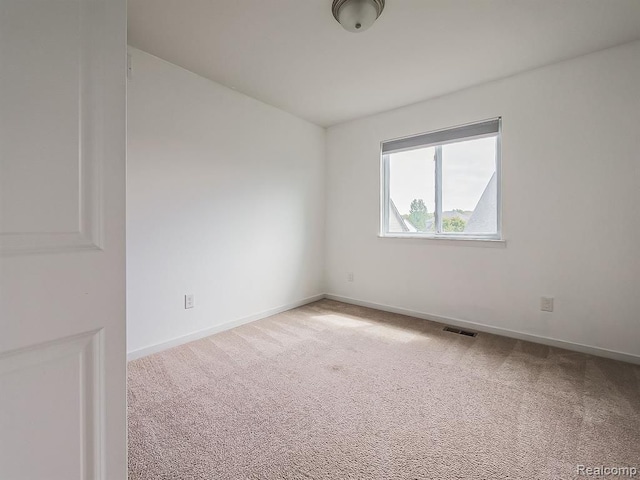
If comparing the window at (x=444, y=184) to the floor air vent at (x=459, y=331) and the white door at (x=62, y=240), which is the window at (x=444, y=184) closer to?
the floor air vent at (x=459, y=331)

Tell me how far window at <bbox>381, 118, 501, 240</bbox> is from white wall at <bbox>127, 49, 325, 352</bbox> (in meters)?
1.12

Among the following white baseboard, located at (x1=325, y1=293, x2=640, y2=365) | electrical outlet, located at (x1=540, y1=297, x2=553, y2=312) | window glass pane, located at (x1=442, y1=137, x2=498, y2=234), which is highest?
window glass pane, located at (x1=442, y1=137, x2=498, y2=234)

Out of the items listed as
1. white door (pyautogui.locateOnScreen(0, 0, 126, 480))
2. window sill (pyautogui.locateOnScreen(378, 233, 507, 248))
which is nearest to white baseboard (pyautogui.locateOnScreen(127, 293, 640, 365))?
window sill (pyautogui.locateOnScreen(378, 233, 507, 248))

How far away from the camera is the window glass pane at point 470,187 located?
2.90m

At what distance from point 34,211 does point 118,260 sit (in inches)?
7.5

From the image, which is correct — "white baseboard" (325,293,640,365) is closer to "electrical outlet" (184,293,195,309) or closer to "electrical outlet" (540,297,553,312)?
"electrical outlet" (540,297,553,312)

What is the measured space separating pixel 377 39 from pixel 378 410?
246 cm

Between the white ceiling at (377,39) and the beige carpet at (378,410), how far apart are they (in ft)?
7.82

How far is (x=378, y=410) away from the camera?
1.67 m

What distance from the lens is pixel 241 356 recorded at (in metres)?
2.33

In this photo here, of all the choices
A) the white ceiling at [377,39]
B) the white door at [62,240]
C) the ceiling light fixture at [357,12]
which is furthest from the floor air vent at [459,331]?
the white door at [62,240]

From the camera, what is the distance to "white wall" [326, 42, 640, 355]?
88.6 inches

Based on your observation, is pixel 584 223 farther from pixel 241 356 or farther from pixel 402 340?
pixel 241 356

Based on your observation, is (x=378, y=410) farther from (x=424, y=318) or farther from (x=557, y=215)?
(x=557, y=215)
